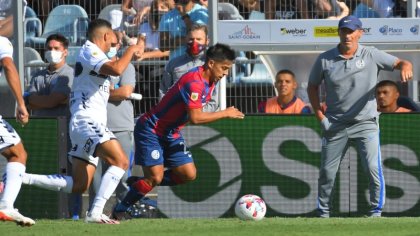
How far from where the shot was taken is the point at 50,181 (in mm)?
11922

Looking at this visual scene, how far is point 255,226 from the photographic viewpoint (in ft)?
37.0

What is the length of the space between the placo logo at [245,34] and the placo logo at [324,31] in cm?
79

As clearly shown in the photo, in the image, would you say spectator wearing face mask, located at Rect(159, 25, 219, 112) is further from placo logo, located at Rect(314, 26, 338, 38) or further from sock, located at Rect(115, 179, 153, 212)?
sock, located at Rect(115, 179, 153, 212)

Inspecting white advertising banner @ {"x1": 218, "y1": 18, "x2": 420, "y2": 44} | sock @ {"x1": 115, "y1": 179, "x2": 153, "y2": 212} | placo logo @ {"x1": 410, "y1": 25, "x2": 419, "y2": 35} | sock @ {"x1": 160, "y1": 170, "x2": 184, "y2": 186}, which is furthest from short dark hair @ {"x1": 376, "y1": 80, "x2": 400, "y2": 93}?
sock @ {"x1": 115, "y1": 179, "x2": 153, "y2": 212}

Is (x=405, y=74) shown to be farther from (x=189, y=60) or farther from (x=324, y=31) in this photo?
(x=189, y=60)

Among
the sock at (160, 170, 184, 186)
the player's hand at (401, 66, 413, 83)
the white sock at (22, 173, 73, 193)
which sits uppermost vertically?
the player's hand at (401, 66, 413, 83)

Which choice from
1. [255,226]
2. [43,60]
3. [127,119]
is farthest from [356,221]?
[43,60]

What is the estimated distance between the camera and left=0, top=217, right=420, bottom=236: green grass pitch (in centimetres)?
1062

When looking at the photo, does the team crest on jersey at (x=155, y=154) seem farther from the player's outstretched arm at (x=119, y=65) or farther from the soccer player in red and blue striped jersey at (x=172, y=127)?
the player's outstretched arm at (x=119, y=65)

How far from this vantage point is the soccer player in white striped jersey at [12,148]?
10.7 m

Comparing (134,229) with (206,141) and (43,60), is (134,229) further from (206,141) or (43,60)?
(43,60)

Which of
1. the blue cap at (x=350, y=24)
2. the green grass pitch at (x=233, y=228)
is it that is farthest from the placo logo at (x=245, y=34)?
the green grass pitch at (x=233, y=228)

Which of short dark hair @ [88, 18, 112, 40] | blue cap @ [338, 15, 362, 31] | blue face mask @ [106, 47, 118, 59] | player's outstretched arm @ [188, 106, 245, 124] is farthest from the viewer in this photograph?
blue face mask @ [106, 47, 118, 59]

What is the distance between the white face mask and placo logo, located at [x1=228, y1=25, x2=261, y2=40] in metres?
2.46
